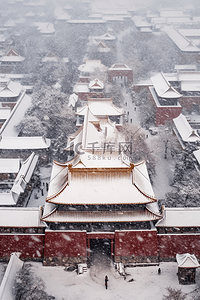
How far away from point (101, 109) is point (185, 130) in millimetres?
11913

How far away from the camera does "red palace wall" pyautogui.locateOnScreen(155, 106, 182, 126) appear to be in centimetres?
4572

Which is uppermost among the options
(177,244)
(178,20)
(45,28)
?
(178,20)

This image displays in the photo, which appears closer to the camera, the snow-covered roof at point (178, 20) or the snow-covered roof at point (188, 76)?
the snow-covered roof at point (188, 76)

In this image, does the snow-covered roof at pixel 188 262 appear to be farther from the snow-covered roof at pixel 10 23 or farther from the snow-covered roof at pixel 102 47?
the snow-covered roof at pixel 10 23

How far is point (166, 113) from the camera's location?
46.1 meters

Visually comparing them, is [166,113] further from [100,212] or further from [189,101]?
[100,212]

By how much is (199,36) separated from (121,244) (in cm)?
7551

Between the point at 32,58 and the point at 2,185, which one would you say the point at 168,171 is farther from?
the point at 32,58

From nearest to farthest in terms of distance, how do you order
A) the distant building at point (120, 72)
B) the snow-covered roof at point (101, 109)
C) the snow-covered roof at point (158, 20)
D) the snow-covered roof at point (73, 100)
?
the snow-covered roof at point (101, 109), the snow-covered roof at point (73, 100), the distant building at point (120, 72), the snow-covered roof at point (158, 20)

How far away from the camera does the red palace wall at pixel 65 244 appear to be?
77.7ft

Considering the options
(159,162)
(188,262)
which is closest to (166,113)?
(159,162)

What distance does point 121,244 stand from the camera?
24141 mm

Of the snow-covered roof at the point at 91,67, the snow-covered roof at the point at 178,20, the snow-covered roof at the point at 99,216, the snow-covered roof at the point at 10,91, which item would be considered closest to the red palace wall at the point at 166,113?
the snow-covered roof at the point at 91,67

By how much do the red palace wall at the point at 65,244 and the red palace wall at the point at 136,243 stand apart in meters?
2.90
